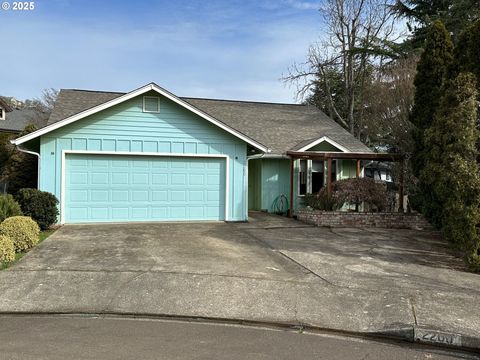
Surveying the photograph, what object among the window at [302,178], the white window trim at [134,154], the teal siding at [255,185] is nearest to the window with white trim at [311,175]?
the window at [302,178]

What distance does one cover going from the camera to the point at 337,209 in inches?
607

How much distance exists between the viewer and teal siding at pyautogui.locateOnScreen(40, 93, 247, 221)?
13.2m

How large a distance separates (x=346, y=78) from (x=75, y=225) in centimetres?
1973

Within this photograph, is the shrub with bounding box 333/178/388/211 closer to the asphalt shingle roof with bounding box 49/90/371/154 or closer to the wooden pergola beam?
the wooden pergola beam

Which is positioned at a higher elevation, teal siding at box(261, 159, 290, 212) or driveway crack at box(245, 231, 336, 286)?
teal siding at box(261, 159, 290, 212)

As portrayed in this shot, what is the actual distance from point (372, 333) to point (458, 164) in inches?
208

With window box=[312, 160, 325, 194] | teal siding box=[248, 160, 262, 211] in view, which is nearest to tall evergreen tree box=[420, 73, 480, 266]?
window box=[312, 160, 325, 194]

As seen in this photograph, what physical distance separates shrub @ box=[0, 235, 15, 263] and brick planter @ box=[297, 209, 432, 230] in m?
9.51

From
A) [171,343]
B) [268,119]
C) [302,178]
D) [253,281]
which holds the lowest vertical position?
[171,343]

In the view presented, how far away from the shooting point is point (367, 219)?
1494 centimetres

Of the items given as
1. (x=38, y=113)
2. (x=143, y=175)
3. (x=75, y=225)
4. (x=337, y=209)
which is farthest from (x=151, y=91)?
(x=38, y=113)

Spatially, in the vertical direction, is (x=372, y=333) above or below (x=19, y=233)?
below

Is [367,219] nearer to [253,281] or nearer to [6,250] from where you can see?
[253,281]

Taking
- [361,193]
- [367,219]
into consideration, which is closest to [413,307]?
[367,219]
